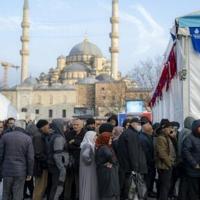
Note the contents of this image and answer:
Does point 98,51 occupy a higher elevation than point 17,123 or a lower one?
higher

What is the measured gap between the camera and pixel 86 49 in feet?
352

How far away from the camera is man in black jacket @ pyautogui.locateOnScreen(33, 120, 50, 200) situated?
28.7ft

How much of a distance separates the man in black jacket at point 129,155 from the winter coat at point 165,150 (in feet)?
1.57

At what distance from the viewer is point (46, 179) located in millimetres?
8969

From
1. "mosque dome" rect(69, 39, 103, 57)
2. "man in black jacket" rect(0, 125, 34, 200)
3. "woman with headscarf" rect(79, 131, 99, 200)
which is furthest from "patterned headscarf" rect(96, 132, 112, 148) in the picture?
"mosque dome" rect(69, 39, 103, 57)

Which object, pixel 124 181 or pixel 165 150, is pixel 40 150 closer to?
pixel 124 181

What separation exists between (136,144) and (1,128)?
14.6ft

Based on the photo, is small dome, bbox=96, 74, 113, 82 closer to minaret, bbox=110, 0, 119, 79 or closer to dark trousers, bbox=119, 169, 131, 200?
minaret, bbox=110, 0, 119, 79

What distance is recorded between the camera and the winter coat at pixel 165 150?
8242 millimetres

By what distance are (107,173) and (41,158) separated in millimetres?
2104

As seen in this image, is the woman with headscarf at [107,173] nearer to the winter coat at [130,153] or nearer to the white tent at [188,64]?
the winter coat at [130,153]

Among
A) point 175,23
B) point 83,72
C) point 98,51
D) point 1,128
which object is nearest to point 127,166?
point 175,23

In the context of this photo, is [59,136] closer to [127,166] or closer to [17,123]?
[17,123]

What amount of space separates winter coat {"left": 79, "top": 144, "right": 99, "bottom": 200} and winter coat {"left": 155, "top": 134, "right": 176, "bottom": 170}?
55.7 inches
